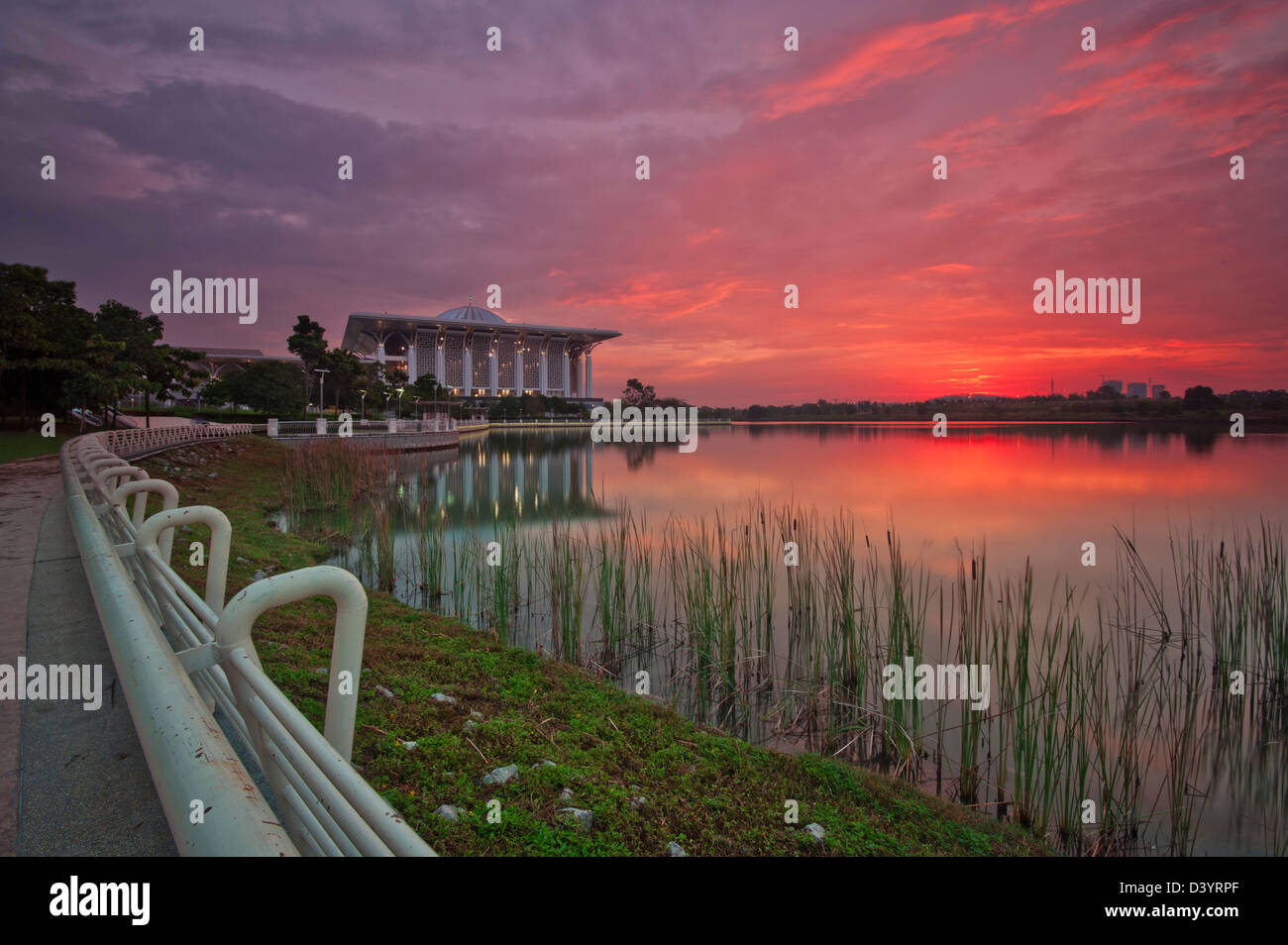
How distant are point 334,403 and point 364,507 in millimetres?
42914

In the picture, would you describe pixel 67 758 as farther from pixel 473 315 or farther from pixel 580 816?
pixel 473 315

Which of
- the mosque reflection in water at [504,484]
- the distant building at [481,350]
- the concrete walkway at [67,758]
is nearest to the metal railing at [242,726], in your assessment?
the concrete walkway at [67,758]

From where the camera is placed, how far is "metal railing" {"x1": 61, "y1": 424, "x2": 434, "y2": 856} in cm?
110

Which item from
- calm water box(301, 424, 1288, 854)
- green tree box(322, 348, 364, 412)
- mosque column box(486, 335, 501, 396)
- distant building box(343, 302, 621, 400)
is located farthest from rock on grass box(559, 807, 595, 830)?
mosque column box(486, 335, 501, 396)

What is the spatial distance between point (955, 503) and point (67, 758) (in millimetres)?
15376

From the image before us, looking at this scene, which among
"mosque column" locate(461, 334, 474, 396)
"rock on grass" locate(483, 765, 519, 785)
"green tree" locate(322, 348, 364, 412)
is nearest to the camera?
"rock on grass" locate(483, 765, 519, 785)

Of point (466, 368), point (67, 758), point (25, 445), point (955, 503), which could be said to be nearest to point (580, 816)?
point (67, 758)

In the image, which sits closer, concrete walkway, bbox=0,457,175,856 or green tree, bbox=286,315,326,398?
concrete walkway, bbox=0,457,175,856

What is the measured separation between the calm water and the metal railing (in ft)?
11.6

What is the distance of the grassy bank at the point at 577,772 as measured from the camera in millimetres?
2795

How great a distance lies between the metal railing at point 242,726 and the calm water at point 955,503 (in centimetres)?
352

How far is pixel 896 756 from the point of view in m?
4.14

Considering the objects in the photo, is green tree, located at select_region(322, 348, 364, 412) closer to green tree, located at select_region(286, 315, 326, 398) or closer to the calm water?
green tree, located at select_region(286, 315, 326, 398)
